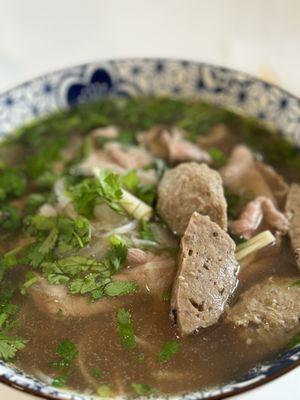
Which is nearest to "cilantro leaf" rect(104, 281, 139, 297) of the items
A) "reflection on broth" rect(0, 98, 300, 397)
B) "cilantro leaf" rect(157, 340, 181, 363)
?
"reflection on broth" rect(0, 98, 300, 397)

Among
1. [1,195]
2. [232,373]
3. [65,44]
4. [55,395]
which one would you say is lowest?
[232,373]

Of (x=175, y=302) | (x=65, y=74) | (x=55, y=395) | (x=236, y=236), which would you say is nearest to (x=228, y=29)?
(x=65, y=74)

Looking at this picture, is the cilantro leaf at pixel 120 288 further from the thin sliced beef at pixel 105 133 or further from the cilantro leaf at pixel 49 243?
the thin sliced beef at pixel 105 133

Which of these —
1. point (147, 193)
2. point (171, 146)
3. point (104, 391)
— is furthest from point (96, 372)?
point (171, 146)

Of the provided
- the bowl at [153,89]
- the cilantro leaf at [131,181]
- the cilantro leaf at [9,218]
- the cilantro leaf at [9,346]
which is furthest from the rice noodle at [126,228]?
the bowl at [153,89]

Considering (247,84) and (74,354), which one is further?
(247,84)

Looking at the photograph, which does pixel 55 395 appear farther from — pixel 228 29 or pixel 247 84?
pixel 228 29

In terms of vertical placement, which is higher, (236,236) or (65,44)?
(65,44)

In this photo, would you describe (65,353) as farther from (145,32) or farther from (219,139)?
(145,32)
